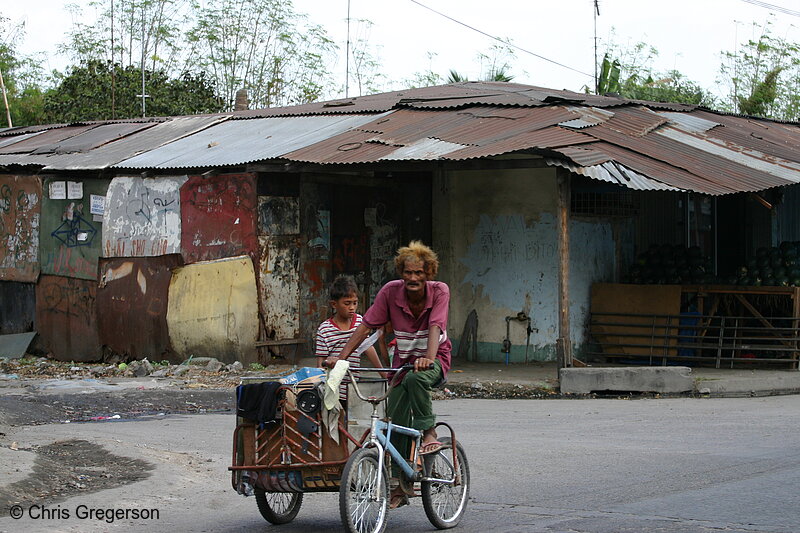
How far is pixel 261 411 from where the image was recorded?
604 centimetres

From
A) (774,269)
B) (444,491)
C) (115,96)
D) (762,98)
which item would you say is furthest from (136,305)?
(762,98)

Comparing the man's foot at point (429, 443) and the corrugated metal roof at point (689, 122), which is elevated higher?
the corrugated metal roof at point (689, 122)

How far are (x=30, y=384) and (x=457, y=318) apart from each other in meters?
6.50

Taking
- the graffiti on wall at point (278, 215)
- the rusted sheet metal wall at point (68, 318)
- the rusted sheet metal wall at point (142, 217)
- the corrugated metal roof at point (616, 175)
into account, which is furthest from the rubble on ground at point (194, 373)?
the corrugated metal roof at point (616, 175)

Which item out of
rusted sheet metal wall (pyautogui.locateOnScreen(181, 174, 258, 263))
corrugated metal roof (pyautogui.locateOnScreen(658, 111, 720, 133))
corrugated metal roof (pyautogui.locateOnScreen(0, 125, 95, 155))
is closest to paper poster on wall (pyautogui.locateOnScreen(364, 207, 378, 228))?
rusted sheet metal wall (pyautogui.locateOnScreen(181, 174, 258, 263))

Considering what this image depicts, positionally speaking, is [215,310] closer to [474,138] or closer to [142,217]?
[142,217]

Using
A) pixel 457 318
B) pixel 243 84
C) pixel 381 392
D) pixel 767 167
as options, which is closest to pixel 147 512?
pixel 381 392

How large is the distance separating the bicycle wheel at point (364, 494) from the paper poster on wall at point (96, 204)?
12.5 meters

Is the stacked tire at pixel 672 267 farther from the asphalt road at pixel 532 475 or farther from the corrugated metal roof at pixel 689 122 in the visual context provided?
the asphalt road at pixel 532 475

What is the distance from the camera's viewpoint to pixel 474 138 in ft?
48.6

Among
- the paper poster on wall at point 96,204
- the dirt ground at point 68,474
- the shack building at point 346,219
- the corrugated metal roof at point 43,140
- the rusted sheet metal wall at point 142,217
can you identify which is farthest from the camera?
the corrugated metal roof at point 43,140

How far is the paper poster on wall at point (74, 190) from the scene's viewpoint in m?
17.6

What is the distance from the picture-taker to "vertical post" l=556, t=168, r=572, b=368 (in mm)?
14062

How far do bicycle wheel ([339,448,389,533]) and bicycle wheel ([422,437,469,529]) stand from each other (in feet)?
1.29
